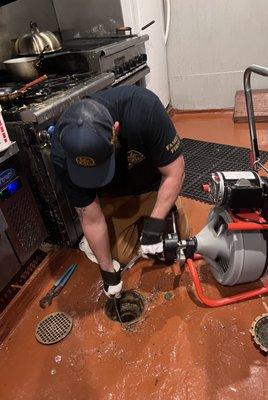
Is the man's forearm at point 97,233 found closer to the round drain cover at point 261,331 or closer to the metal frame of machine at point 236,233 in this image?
the metal frame of machine at point 236,233

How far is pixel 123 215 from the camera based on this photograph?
Result: 1.60m

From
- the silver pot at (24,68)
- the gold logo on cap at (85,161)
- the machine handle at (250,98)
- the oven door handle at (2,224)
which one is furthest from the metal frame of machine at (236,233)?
the silver pot at (24,68)

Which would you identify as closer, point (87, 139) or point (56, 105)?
point (87, 139)

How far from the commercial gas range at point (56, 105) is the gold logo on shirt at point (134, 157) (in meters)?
0.40

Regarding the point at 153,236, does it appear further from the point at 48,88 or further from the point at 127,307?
the point at 48,88

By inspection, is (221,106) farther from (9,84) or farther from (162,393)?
(162,393)

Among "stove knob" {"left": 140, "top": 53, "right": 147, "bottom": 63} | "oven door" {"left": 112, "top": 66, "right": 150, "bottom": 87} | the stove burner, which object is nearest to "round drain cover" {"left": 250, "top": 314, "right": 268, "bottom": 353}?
the stove burner

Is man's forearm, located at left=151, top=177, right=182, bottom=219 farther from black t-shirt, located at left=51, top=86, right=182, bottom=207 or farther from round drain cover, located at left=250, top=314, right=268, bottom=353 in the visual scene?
round drain cover, located at left=250, top=314, right=268, bottom=353

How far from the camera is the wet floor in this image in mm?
1144

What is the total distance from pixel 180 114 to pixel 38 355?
279cm

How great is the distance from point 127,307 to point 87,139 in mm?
900

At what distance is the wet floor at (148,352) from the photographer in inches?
45.0

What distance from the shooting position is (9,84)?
1.79 m

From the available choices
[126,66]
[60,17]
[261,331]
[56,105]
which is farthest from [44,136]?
[60,17]
